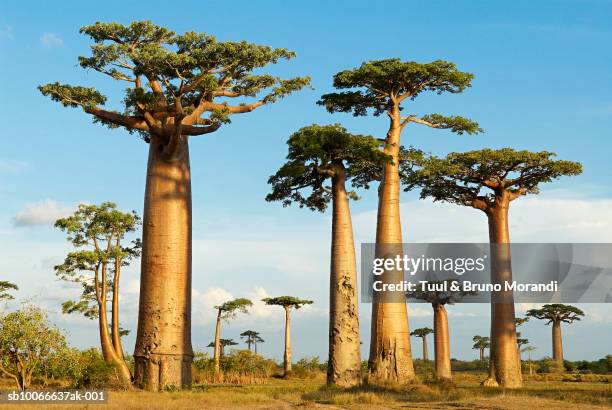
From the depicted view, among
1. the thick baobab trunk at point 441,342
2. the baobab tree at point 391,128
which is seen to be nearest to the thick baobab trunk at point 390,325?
the baobab tree at point 391,128

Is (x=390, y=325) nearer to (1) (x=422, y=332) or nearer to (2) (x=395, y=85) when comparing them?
(2) (x=395, y=85)

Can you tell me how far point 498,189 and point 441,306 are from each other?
26.4 feet

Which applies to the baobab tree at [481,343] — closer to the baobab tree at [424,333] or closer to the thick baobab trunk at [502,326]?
the baobab tree at [424,333]

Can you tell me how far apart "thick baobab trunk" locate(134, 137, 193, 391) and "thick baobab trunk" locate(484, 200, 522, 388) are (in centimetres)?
1108

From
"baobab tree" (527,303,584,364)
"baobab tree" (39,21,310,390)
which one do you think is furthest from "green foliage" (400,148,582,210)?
"baobab tree" (527,303,584,364)

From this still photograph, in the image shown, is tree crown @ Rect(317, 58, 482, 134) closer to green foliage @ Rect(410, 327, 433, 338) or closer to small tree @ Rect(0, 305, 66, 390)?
small tree @ Rect(0, 305, 66, 390)

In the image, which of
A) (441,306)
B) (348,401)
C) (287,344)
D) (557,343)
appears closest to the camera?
(348,401)

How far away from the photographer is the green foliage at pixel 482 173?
25141 millimetres

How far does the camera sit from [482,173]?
1037 inches

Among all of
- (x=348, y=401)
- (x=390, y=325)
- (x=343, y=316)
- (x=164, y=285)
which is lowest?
(x=348, y=401)

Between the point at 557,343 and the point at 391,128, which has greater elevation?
the point at 391,128

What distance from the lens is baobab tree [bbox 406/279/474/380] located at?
3200cm

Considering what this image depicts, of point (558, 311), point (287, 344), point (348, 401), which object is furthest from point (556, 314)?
point (348, 401)

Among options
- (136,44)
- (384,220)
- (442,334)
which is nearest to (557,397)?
(384,220)
